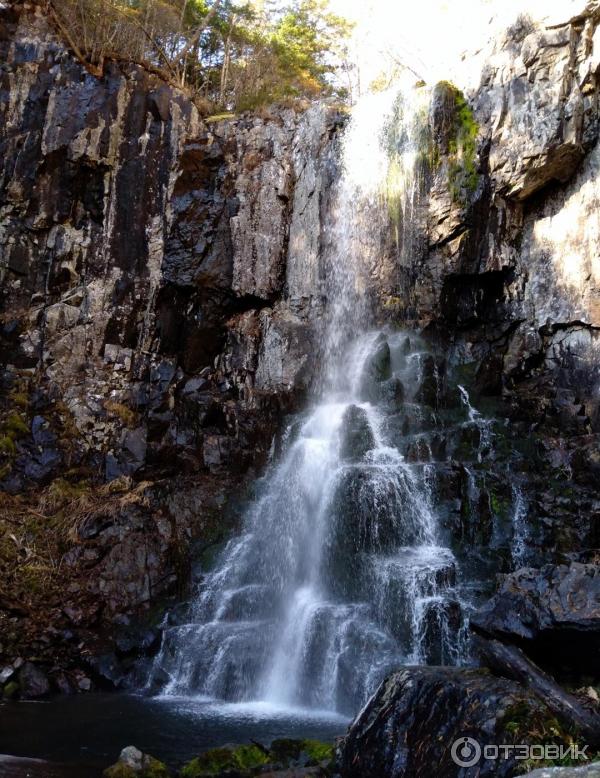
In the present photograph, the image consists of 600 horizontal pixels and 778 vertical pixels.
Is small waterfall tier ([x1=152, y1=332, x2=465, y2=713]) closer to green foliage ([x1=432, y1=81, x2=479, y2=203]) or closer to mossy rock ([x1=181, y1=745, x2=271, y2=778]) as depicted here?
mossy rock ([x1=181, y1=745, x2=271, y2=778])

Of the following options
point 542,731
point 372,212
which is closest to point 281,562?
point 542,731

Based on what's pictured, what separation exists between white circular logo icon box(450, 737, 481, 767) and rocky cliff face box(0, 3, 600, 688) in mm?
6517

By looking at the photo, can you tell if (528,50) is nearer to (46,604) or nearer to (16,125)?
(16,125)

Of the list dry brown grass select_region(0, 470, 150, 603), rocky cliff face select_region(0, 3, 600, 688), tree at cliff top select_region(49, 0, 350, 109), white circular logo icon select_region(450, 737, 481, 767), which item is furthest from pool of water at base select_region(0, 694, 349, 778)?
tree at cliff top select_region(49, 0, 350, 109)

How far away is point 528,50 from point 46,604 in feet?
50.8

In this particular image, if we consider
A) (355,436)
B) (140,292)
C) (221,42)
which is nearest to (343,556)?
(355,436)

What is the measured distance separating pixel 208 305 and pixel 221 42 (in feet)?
36.2

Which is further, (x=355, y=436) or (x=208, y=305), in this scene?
(x=208, y=305)

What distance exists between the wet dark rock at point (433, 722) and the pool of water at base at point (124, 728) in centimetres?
213

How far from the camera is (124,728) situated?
790 centimetres

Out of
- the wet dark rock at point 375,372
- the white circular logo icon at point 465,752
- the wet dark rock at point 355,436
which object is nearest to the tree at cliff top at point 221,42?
the wet dark rock at point 375,372

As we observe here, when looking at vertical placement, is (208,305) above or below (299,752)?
above

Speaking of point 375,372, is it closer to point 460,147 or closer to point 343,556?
point 343,556

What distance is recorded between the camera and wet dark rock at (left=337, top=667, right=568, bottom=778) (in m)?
4.62
